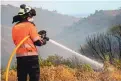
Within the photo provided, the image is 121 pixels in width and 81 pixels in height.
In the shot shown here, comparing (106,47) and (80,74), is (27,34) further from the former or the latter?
(106,47)

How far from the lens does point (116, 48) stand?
1686 cm

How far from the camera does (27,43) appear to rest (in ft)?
23.9

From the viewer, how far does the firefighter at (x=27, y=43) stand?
23.8 feet

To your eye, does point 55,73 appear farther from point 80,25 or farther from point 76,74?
point 80,25

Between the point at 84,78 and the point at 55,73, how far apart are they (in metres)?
0.70

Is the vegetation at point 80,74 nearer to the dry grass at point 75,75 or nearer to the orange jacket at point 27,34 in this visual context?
the dry grass at point 75,75

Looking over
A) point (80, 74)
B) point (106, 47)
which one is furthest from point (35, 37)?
point (106, 47)

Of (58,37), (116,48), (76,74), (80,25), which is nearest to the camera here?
(76,74)

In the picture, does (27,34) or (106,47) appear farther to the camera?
(106,47)

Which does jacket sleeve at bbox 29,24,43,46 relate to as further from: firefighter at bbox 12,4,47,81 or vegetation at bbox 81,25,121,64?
vegetation at bbox 81,25,121,64

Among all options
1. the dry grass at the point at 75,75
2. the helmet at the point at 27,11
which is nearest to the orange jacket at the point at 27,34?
the helmet at the point at 27,11

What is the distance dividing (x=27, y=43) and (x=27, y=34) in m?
0.15

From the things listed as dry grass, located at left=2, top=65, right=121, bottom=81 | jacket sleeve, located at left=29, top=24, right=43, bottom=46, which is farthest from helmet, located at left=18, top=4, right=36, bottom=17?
dry grass, located at left=2, top=65, right=121, bottom=81

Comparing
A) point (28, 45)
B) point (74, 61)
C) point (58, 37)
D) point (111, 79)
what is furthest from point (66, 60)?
point (58, 37)
